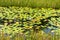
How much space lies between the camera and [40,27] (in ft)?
12.5

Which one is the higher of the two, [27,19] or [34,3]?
[34,3]

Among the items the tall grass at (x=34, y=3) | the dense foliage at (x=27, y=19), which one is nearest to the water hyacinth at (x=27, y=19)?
the dense foliage at (x=27, y=19)

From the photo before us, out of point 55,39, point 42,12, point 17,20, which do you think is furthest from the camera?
point 42,12

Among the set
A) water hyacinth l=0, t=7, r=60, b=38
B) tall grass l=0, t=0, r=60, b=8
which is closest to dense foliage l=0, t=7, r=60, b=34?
water hyacinth l=0, t=7, r=60, b=38

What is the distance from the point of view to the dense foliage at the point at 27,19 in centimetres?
366

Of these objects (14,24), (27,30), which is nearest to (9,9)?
(14,24)

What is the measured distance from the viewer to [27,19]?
4094 millimetres

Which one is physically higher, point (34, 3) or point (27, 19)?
point (34, 3)

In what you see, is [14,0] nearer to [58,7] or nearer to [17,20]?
[17,20]

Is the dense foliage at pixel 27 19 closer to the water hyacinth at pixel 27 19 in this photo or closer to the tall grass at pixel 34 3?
the water hyacinth at pixel 27 19

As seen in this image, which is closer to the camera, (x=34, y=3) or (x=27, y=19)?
(x=27, y=19)

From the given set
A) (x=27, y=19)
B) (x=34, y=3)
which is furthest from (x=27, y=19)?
(x=34, y=3)

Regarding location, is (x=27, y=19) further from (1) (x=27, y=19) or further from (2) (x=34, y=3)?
(2) (x=34, y=3)

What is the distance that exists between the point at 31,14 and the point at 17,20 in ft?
1.38
